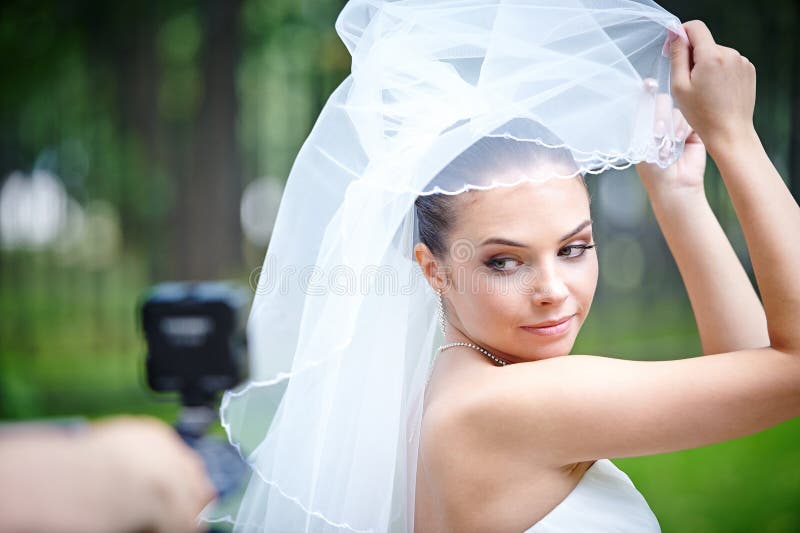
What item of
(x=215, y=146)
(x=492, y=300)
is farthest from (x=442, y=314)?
(x=215, y=146)

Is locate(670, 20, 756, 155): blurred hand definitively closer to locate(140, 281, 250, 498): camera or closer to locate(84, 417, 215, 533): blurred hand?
locate(84, 417, 215, 533): blurred hand

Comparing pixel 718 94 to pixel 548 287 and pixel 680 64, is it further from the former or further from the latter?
pixel 548 287

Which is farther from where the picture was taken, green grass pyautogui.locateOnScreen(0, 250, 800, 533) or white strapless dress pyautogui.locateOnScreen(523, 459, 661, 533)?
green grass pyautogui.locateOnScreen(0, 250, 800, 533)

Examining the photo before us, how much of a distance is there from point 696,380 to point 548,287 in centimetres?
35

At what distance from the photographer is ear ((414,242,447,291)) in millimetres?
1834

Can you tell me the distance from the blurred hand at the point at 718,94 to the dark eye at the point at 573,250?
0.33 meters

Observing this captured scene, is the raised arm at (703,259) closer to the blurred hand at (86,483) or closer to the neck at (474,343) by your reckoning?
the neck at (474,343)

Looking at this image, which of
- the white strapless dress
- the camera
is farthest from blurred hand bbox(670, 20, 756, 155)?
the camera

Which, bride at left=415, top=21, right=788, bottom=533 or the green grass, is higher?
bride at left=415, top=21, right=788, bottom=533

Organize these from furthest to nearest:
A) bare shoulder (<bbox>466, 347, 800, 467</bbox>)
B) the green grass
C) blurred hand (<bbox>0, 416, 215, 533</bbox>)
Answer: the green grass < bare shoulder (<bbox>466, 347, 800, 467</bbox>) < blurred hand (<bbox>0, 416, 215, 533</bbox>)

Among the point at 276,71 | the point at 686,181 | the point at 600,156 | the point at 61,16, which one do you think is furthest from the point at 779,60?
the point at 61,16

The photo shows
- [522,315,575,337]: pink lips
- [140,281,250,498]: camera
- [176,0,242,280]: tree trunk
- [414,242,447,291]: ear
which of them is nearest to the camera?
[522,315,575,337]: pink lips

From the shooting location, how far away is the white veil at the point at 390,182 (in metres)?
1.65

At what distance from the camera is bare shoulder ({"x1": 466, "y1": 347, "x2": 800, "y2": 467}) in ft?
3.65
